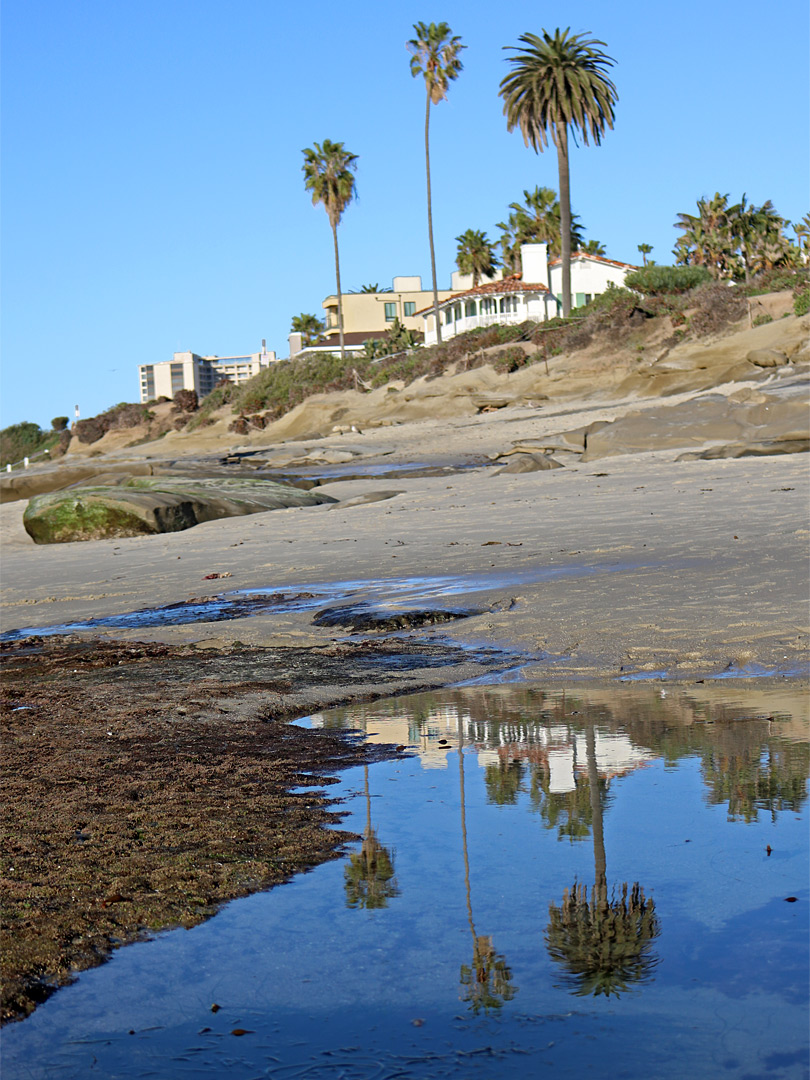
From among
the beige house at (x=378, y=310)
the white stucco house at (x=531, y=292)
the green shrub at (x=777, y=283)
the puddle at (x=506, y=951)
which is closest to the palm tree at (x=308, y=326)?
the beige house at (x=378, y=310)

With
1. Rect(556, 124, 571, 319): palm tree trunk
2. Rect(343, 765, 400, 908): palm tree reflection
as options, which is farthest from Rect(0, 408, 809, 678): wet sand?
Rect(556, 124, 571, 319): palm tree trunk

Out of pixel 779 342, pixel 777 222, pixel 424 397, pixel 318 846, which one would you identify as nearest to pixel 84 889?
pixel 318 846

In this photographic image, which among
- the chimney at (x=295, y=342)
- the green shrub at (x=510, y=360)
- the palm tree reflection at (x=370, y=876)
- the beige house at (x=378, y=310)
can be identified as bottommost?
the palm tree reflection at (x=370, y=876)

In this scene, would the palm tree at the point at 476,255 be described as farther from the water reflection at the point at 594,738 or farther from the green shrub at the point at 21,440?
the water reflection at the point at 594,738

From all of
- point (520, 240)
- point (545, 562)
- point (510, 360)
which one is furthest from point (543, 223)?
point (545, 562)

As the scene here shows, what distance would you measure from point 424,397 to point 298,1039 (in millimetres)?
37271

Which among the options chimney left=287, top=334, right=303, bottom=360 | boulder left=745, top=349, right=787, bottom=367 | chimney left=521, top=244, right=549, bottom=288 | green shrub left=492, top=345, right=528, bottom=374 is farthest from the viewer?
chimney left=287, top=334, right=303, bottom=360

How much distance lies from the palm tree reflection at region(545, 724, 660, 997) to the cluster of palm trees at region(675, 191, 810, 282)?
55206 mm

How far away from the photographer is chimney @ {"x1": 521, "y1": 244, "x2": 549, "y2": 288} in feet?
218

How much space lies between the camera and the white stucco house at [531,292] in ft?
214

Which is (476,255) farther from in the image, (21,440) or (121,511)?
(121,511)

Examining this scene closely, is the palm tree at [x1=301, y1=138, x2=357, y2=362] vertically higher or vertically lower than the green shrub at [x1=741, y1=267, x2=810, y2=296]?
higher

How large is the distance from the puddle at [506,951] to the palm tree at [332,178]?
64.9 metres

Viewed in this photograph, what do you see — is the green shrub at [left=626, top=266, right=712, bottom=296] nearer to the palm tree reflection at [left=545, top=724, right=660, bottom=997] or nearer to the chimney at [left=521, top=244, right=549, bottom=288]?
the chimney at [left=521, top=244, right=549, bottom=288]
